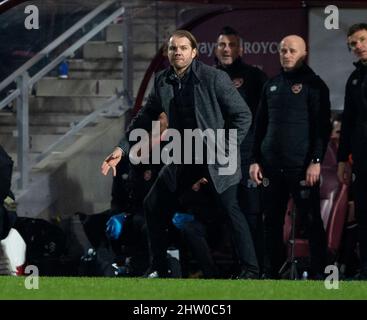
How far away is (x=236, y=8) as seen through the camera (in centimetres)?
1734

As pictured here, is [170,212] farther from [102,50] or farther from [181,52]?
[102,50]

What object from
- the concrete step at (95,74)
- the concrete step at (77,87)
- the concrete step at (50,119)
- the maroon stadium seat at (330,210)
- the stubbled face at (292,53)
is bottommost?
the maroon stadium seat at (330,210)

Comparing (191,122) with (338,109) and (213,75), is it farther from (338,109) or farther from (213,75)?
(338,109)

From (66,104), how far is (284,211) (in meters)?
4.14

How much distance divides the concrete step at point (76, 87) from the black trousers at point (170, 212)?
388 centimetres

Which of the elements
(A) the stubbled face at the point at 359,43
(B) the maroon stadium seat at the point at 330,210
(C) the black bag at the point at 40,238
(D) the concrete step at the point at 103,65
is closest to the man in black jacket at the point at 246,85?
(B) the maroon stadium seat at the point at 330,210

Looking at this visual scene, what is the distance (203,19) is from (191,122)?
3149 mm

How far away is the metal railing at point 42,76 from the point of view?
18.1 metres

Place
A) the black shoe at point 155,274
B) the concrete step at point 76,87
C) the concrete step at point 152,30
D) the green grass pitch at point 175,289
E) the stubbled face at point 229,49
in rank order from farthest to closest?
the concrete step at point 76,87 < the concrete step at point 152,30 < the stubbled face at point 229,49 < the black shoe at point 155,274 < the green grass pitch at point 175,289

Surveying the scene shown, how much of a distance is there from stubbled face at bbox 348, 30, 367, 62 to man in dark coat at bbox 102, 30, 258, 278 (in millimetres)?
1147

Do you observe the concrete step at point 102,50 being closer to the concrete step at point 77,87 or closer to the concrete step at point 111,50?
the concrete step at point 111,50

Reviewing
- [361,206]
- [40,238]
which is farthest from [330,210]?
[40,238]

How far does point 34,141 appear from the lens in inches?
722
